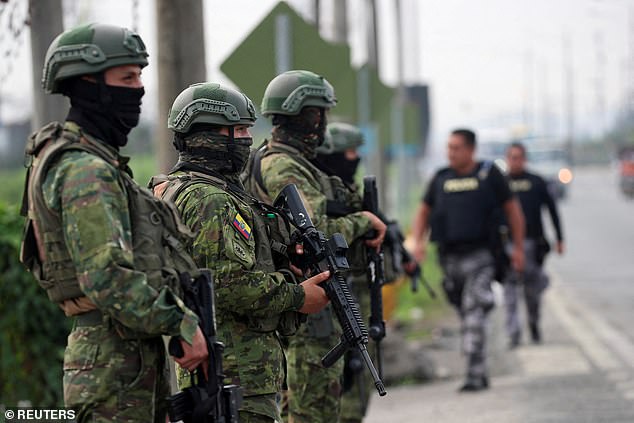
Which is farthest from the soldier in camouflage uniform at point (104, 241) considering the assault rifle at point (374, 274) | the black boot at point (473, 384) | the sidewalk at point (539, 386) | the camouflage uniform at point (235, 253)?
the black boot at point (473, 384)

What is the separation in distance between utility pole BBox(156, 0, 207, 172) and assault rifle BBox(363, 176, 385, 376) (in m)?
1.20

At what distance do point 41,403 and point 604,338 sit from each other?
5.89m

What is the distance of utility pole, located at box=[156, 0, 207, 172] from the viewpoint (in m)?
6.44

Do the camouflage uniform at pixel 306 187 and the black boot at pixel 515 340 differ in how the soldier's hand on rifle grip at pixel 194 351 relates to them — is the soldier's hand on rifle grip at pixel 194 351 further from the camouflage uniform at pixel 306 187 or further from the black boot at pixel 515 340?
the black boot at pixel 515 340

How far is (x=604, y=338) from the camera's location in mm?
11008

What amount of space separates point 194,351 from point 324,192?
2.29 m

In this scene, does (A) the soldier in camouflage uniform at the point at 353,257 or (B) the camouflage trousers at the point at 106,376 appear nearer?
(B) the camouflage trousers at the point at 106,376

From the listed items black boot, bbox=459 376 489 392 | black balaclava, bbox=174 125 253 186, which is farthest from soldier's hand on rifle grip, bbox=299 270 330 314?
black boot, bbox=459 376 489 392

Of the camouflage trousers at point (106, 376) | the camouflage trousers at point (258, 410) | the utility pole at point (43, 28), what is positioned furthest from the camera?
the utility pole at point (43, 28)

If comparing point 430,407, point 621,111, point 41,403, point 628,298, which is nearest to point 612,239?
point 628,298

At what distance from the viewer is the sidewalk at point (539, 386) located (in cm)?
768

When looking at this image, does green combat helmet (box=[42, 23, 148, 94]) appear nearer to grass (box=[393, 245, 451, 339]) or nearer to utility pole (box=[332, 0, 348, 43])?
grass (box=[393, 245, 451, 339])

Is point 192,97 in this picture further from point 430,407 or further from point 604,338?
point 604,338

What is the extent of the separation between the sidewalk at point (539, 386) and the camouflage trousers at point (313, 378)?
2213mm
